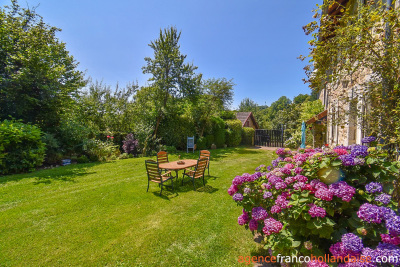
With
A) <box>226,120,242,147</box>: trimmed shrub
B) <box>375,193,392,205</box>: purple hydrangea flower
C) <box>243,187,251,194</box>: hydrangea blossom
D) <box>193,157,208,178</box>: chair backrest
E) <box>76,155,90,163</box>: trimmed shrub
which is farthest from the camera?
<box>226,120,242,147</box>: trimmed shrub

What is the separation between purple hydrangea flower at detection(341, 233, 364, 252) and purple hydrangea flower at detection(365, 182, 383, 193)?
47cm

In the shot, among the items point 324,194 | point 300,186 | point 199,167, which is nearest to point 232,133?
point 199,167

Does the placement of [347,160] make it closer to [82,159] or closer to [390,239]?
[390,239]

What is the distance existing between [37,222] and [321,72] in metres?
6.13

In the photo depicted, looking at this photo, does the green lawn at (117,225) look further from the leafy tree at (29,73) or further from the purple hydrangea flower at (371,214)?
the leafy tree at (29,73)

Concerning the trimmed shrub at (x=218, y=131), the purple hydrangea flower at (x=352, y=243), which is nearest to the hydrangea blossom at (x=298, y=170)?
the purple hydrangea flower at (x=352, y=243)

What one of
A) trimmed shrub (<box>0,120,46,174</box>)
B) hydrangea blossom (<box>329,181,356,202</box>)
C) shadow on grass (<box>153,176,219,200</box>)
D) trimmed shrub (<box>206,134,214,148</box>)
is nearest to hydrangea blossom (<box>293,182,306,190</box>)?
hydrangea blossom (<box>329,181,356,202</box>)

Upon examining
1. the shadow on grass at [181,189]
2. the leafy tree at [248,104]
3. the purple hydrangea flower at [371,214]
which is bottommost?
the shadow on grass at [181,189]

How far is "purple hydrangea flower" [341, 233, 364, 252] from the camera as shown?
4.50 feet

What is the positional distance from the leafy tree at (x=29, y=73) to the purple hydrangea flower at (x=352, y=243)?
36.4 feet

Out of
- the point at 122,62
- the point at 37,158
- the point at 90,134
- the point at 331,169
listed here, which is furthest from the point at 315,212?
the point at 122,62

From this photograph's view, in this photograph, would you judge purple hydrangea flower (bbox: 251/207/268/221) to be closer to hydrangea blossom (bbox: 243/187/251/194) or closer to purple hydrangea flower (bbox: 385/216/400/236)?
hydrangea blossom (bbox: 243/187/251/194)

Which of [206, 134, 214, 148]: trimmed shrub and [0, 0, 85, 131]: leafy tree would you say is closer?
[0, 0, 85, 131]: leafy tree

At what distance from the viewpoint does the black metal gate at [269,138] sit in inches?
675
